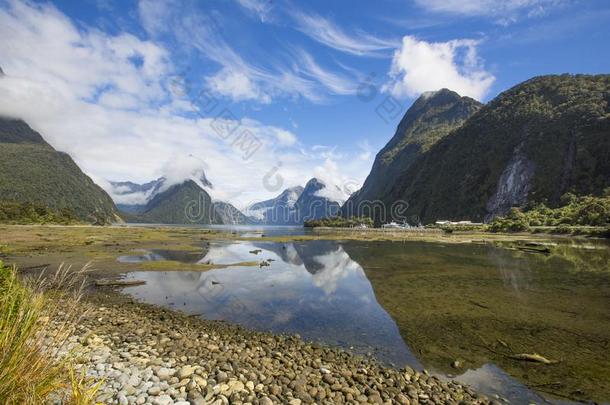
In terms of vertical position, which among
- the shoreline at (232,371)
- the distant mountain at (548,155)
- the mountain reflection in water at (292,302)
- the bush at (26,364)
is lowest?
the mountain reflection in water at (292,302)

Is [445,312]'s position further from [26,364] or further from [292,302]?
[26,364]

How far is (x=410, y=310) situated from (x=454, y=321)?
3102 mm

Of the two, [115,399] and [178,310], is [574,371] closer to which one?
[115,399]

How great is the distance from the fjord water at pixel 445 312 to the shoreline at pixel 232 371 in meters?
1.92

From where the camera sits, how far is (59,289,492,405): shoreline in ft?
30.5

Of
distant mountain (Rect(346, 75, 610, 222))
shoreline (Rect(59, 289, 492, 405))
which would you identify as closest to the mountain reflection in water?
shoreline (Rect(59, 289, 492, 405))

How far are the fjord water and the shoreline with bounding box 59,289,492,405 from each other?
1.92m

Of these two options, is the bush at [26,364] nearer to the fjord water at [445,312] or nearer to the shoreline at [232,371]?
the shoreline at [232,371]

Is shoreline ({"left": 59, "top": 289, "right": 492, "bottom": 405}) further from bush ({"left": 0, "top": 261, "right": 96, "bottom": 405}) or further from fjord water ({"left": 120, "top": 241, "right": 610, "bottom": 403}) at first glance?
bush ({"left": 0, "top": 261, "right": 96, "bottom": 405})

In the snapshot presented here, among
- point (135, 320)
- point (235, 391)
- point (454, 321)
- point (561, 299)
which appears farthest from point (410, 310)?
point (135, 320)

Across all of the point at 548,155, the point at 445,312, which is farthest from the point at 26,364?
the point at 548,155

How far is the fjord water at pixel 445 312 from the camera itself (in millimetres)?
13258

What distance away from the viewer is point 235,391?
9531 mm

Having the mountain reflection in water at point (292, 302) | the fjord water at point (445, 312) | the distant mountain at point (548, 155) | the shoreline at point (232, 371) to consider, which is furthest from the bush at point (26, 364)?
the distant mountain at point (548, 155)
